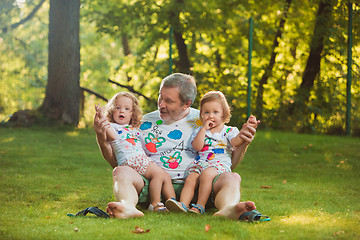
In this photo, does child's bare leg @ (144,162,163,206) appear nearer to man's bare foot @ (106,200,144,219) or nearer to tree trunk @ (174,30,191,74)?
man's bare foot @ (106,200,144,219)

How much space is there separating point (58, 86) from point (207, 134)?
28.2 feet

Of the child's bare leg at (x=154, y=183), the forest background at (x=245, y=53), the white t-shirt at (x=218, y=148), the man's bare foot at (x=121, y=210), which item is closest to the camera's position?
the man's bare foot at (x=121, y=210)

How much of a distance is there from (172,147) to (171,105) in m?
0.41

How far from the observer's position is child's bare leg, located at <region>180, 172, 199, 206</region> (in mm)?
4406

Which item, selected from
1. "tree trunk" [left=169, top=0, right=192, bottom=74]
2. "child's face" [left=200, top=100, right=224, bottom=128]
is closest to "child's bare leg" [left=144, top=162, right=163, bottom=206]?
"child's face" [left=200, top=100, right=224, bottom=128]

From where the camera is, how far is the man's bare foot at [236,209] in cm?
397

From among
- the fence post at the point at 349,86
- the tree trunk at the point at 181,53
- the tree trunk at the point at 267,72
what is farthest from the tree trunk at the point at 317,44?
the tree trunk at the point at 181,53

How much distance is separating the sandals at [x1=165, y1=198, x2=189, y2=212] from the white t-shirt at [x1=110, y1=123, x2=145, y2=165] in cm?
64

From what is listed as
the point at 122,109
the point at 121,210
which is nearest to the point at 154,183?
the point at 121,210

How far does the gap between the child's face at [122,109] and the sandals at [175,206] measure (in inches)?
40.3

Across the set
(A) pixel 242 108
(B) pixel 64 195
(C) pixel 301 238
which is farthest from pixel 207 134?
(A) pixel 242 108

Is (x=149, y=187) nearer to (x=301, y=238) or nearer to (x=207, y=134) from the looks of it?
(x=207, y=134)

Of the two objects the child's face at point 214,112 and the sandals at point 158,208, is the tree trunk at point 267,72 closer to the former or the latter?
the child's face at point 214,112

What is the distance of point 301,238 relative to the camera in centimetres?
344
